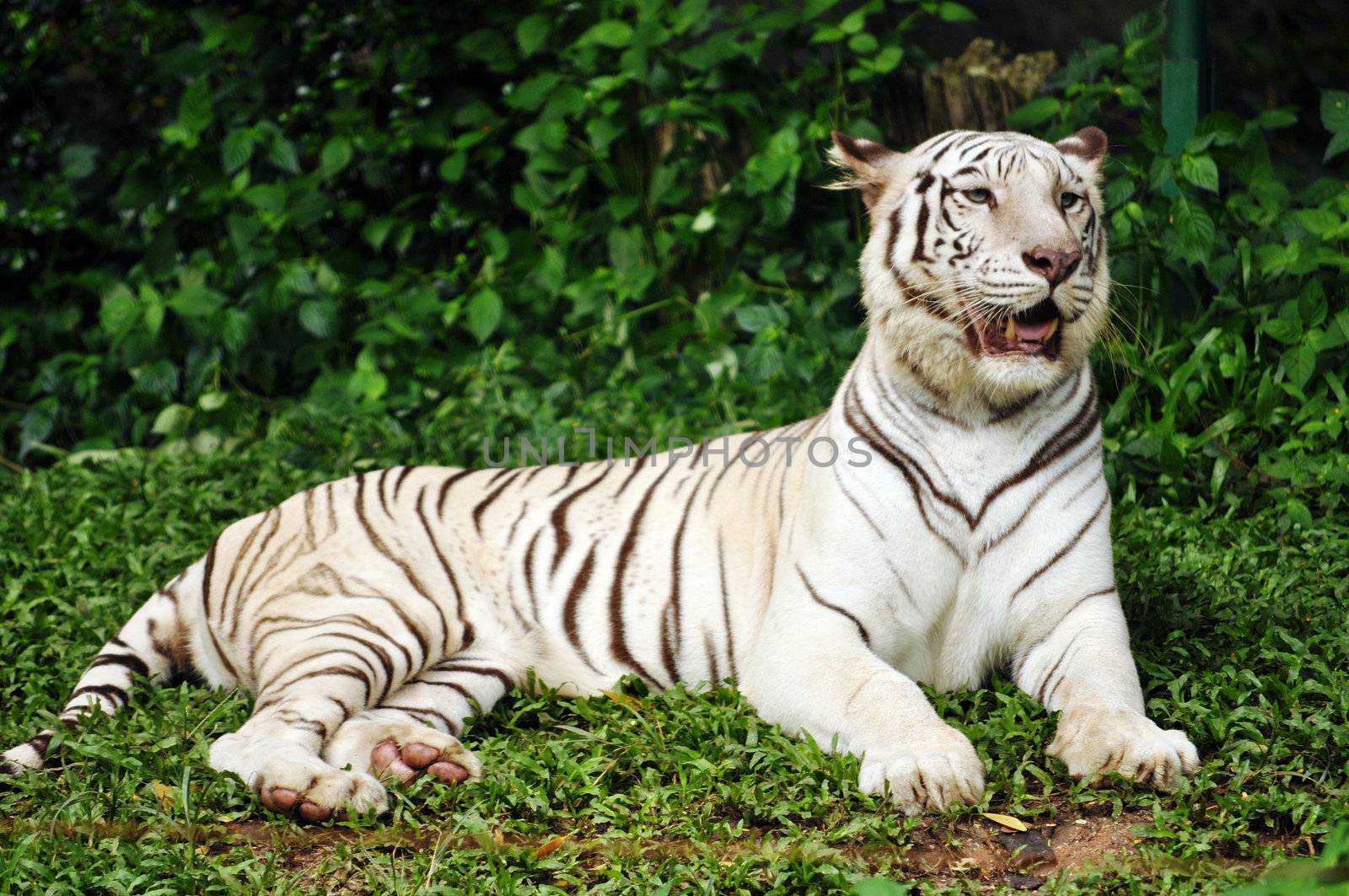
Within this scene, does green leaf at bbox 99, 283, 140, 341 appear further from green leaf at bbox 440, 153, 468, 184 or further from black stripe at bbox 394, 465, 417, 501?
black stripe at bbox 394, 465, 417, 501

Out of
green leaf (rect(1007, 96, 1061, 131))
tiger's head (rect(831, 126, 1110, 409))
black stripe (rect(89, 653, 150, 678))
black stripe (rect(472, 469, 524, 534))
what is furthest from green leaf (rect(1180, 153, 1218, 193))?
black stripe (rect(89, 653, 150, 678))

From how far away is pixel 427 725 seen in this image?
3.26 meters

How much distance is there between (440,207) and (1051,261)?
4.10m

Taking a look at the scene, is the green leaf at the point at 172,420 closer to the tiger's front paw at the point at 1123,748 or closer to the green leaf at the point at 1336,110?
the tiger's front paw at the point at 1123,748

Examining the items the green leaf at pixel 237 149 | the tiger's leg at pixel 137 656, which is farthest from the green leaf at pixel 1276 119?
the green leaf at pixel 237 149

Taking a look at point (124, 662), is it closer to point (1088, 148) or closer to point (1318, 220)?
point (1088, 148)

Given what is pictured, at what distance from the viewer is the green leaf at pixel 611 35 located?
230 inches

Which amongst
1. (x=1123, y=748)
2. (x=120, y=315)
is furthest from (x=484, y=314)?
(x=1123, y=748)

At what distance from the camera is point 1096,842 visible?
2537 mm

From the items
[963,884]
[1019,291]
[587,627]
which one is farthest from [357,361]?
[963,884]

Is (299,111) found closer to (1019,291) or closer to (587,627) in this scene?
(587,627)

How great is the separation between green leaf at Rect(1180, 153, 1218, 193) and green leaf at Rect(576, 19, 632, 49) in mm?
2390

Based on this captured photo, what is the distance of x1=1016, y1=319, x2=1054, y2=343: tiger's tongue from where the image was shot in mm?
3002

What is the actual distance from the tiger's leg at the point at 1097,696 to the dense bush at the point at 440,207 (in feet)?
7.09
